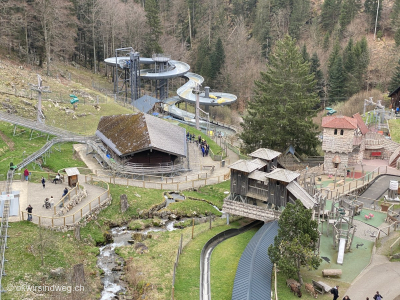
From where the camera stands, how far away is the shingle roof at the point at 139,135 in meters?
42.6

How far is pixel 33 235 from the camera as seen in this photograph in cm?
2884

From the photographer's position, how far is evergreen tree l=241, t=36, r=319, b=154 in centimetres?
4897

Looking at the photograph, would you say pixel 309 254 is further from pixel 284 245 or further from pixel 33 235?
pixel 33 235

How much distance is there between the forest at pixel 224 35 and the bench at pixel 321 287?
5843 cm

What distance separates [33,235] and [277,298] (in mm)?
16234

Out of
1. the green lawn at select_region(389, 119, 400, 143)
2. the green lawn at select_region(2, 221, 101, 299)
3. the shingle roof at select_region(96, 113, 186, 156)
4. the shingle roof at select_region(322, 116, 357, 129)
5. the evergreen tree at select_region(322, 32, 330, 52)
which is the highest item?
the evergreen tree at select_region(322, 32, 330, 52)

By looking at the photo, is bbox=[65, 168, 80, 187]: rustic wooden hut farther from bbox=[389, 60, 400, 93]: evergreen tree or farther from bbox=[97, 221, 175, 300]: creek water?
bbox=[389, 60, 400, 93]: evergreen tree

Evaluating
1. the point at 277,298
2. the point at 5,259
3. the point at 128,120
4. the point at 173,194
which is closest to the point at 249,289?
the point at 277,298

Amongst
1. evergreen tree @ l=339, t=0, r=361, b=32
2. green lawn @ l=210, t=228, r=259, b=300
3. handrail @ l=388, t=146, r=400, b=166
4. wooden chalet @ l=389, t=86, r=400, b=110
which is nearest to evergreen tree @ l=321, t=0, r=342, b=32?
evergreen tree @ l=339, t=0, r=361, b=32

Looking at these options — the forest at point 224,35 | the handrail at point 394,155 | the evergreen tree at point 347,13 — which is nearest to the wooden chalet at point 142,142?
the handrail at point 394,155

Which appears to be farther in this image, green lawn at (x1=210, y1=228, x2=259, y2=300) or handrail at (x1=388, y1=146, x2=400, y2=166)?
handrail at (x1=388, y1=146, x2=400, y2=166)

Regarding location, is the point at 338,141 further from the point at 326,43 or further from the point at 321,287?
the point at 326,43

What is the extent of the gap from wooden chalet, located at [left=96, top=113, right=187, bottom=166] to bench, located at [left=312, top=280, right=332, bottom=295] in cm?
2153

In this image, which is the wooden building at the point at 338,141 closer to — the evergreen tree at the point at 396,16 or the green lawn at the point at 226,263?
the green lawn at the point at 226,263
